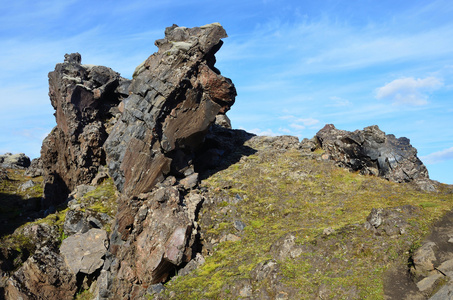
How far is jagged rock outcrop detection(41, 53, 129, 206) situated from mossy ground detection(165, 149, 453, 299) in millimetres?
18434

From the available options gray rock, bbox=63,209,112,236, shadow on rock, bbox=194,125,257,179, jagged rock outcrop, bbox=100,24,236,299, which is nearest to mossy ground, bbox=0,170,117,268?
gray rock, bbox=63,209,112,236

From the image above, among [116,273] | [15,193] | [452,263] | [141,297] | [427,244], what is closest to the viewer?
[452,263]

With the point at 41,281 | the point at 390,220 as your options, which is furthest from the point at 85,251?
the point at 390,220

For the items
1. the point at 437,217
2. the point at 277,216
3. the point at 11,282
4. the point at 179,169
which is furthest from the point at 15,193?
the point at 437,217

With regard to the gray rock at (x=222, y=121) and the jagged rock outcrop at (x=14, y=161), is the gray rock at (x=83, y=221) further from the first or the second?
the jagged rock outcrop at (x=14, y=161)

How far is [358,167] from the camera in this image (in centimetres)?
4062

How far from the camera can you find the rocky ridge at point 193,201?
82.1ft

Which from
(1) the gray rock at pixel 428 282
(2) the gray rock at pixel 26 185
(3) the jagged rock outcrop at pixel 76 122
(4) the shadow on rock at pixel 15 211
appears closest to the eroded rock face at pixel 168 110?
(3) the jagged rock outcrop at pixel 76 122

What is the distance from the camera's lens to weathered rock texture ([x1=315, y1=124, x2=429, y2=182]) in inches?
1460

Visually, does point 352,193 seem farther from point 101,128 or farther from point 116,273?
point 101,128

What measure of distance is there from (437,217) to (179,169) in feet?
80.1

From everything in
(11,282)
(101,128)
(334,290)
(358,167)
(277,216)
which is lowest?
(11,282)

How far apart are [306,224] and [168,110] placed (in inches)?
710

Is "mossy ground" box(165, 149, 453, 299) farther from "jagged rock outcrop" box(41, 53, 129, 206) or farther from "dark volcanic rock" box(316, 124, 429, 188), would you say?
"jagged rock outcrop" box(41, 53, 129, 206)
